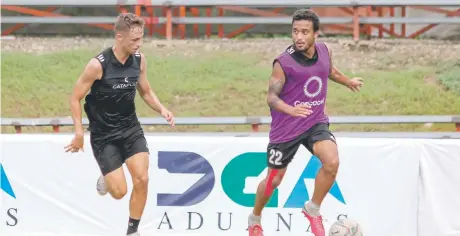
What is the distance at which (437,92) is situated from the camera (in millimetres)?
15836

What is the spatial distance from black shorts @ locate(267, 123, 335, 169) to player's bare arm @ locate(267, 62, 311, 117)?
0.39 meters

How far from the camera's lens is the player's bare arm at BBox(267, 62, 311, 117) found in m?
8.53

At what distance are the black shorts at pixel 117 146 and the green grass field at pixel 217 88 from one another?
19.0 ft

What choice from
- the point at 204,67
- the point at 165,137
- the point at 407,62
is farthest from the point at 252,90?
the point at 165,137

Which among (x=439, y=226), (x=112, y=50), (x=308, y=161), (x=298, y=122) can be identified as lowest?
(x=439, y=226)

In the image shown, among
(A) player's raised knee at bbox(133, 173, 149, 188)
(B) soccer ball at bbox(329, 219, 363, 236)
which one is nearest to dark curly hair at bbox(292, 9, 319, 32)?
(B) soccer ball at bbox(329, 219, 363, 236)

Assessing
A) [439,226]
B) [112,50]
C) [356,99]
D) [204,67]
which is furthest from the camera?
[204,67]

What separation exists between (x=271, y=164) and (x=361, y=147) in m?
1.82

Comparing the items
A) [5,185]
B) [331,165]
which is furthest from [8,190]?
[331,165]

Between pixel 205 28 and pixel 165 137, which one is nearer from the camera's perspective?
pixel 165 137

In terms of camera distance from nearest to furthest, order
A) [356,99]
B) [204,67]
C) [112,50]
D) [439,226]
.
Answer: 1. [112,50]
2. [439,226]
3. [356,99]
4. [204,67]

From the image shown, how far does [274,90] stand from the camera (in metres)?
8.88

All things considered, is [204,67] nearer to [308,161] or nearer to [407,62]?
[407,62]

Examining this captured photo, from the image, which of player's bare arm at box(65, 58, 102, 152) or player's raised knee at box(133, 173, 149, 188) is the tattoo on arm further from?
player's bare arm at box(65, 58, 102, 152)
